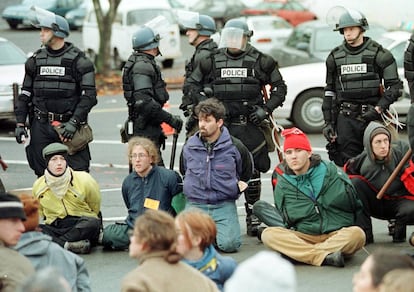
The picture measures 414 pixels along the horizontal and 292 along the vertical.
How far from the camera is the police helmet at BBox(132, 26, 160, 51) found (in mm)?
11953

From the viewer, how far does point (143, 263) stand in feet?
20.8

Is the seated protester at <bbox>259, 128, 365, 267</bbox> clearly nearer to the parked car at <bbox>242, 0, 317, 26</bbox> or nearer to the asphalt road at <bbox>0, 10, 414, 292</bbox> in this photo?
the asphalt road at <bbox>0, 10, 414, 292</bbox>

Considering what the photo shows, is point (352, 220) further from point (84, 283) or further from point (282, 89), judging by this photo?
point (84, 283)

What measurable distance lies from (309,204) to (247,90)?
5.77 ft

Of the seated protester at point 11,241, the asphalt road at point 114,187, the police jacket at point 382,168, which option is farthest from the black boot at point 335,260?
the seated protester at point 11,241

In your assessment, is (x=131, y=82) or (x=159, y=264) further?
(x=131, y=82)

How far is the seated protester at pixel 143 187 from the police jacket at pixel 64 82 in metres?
1.22

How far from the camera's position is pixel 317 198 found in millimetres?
10328

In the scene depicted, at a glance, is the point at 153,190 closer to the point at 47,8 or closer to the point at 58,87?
the point at 58,87

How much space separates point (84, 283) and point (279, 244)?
2.97m

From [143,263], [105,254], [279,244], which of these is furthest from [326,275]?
[143,263]

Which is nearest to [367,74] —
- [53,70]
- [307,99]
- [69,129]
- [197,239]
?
[69,129]

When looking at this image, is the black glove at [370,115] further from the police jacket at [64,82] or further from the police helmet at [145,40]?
the police jacket at [64,82]

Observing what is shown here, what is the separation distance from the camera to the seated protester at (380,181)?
10.6 meters
